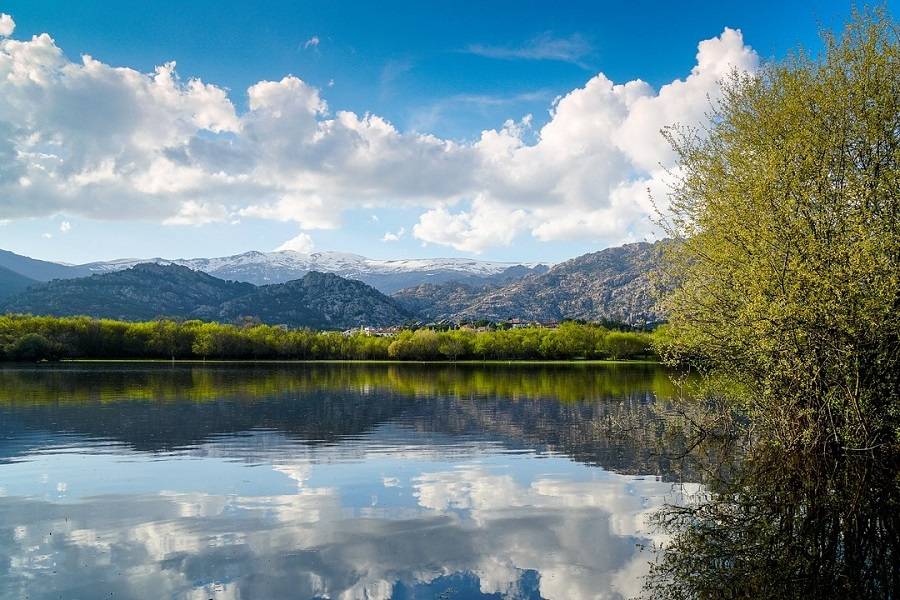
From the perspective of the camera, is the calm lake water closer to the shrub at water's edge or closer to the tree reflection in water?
the tree reflection in water

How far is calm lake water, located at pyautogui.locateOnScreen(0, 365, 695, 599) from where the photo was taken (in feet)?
51.4

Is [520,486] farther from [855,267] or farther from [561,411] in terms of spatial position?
[561,411]

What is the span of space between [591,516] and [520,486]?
536cm

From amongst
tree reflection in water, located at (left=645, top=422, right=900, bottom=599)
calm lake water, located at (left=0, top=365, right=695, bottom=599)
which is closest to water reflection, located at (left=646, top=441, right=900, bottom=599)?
tree reflection in water, located at (left=645, top=422, right=900, bottom=599)

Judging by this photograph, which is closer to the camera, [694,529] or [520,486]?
[694,529]

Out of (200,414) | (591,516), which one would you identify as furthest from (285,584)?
(200,414)

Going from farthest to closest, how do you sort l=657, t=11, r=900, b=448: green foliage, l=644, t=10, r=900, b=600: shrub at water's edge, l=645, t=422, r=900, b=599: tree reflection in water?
l=657, t=11, r=900, b=448: green foliage → l=644, t=10, r=900, b=600: shrub at water's edge → l=645, t=422, r=900, b=599: tree reflection in water

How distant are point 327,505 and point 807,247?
65.6 feet

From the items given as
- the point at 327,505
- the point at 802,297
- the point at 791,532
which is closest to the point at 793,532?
the point at 791,532

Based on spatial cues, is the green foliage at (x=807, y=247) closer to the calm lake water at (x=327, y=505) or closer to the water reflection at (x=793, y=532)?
the water reflection at (x=793, y=532)

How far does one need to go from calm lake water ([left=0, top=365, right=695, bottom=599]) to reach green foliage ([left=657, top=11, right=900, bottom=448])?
623 centimetres

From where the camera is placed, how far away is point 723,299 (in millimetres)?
28422

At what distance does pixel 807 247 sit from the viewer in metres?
24.9

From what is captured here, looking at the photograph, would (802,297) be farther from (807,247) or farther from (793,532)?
(793,532)
